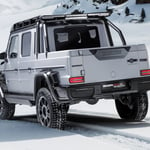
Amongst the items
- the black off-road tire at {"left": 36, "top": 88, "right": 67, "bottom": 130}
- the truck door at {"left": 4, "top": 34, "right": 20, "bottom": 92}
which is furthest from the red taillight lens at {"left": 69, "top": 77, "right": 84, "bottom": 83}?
the truck door at {"left": 4, "top": 34, "right": 20, "bottom": 92}

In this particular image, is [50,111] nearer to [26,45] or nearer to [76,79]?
[76,79]

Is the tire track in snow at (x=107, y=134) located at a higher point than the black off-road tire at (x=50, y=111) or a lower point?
lower

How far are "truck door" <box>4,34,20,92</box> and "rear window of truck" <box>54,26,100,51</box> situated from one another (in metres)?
1.17

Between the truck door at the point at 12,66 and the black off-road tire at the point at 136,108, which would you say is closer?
the black off-road tire at the point at 136,108

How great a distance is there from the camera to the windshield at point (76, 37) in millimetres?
8938

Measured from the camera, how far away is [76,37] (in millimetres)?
9266

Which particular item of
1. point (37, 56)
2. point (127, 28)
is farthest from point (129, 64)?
point (127, 28)

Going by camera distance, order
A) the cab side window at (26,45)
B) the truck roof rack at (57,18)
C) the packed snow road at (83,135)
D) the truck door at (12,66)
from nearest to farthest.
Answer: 1. the packed snow road at (83,135)
2. the truck roof rack at (57,18)
3. the cab side window at (26,45)
4. the truck door at (12,66)

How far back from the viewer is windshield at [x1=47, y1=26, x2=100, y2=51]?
8938mm

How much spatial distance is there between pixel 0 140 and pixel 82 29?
10.1ft

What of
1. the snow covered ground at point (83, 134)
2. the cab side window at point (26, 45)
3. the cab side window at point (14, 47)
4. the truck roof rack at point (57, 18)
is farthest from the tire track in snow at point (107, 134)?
the truck roof rack at point (57, 18)

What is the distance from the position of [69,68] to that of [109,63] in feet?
2.38

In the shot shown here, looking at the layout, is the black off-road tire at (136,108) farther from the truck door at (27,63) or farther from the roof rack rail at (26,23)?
the roof rack rail at (26,23)

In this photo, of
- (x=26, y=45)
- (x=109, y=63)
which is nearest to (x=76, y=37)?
(x=26, y=45)
